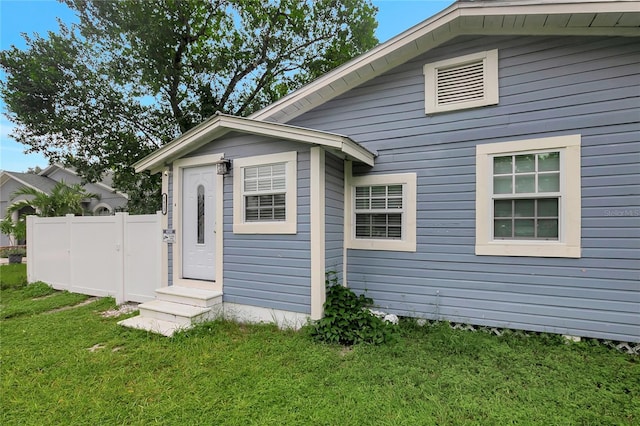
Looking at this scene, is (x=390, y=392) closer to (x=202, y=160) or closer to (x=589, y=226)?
(x=589, y=226)

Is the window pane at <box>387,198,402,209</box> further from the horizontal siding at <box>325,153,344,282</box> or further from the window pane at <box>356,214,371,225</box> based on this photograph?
the horizontal siding at <box>325,153,344,282</box>

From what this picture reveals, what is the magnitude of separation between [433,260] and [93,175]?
12.6 meters

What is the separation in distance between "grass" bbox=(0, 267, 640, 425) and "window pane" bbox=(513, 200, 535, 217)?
160 centimetres

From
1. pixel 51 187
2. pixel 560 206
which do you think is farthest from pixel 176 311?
pixel 51 187

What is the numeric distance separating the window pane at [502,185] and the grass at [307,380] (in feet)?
6.38

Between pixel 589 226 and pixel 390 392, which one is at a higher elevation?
pixel 589 226

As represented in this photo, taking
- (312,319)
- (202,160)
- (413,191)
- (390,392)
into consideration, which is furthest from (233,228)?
(390,392)

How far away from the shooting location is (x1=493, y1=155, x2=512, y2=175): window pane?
4.15 metres

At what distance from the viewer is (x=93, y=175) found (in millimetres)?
11477

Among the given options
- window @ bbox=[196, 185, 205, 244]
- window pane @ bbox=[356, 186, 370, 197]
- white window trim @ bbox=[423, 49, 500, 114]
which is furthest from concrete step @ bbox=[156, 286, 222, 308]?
white window trim @ bbox=[423, 49, 500, 114]

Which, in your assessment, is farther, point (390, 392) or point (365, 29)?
point (365, 29)

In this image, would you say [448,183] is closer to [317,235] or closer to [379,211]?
[379,211]

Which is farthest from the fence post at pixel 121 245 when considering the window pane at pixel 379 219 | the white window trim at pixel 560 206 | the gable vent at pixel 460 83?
the white window trim at pixel 560 206

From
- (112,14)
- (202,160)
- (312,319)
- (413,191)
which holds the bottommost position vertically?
(312,319)
